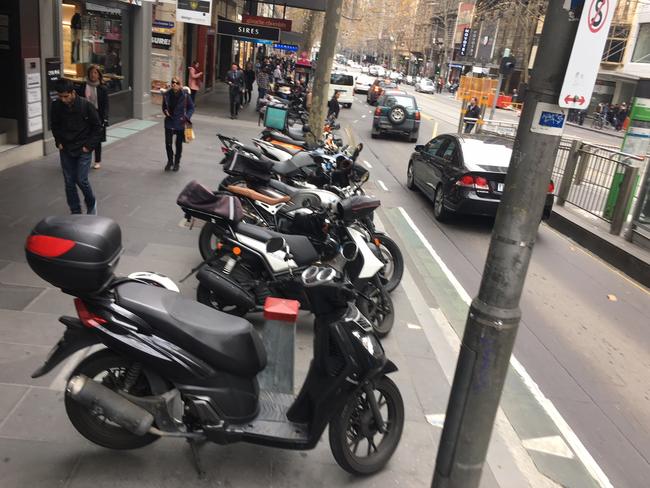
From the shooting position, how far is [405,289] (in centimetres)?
677

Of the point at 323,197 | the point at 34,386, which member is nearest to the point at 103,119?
the point at 323,197

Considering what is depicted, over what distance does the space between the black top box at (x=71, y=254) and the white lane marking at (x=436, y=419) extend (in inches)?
96.3

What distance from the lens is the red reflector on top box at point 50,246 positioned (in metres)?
2.86

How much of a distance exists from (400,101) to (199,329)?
19431 millimetres

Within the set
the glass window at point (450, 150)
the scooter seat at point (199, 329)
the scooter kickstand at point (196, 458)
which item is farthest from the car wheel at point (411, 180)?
the scooter kickstand at point (196, 458)

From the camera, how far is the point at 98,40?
546 inches

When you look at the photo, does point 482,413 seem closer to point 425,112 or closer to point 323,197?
point 323,197

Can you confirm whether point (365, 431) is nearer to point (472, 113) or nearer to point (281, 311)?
point (281, 311)

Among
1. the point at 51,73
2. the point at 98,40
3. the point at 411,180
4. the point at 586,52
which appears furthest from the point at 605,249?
the point at 98,40

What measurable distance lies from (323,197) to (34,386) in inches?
146

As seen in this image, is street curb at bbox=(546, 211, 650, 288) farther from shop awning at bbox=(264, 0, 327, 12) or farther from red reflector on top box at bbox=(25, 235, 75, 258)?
shop awning at bbox=(264, 0, 327, 12)

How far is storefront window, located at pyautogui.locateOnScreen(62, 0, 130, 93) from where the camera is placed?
40.2ft

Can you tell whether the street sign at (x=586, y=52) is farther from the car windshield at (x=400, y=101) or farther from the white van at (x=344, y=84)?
the white van at (x=344, y=84)

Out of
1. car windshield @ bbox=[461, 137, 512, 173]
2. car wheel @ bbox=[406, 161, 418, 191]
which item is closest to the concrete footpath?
car windshield @ bbox=[461, 137, 512, 173]
